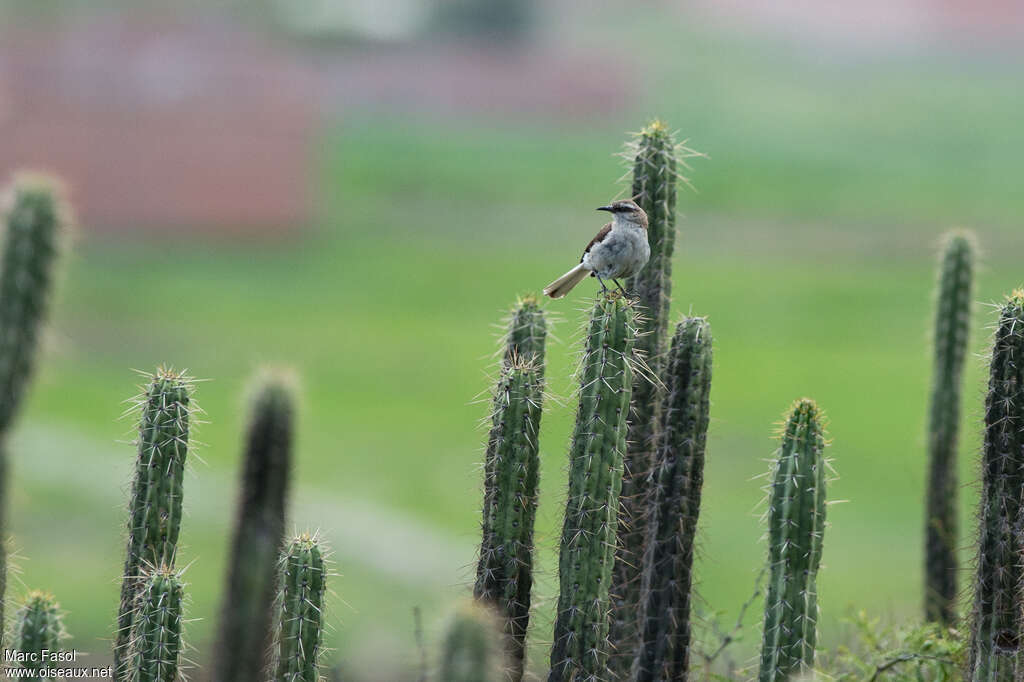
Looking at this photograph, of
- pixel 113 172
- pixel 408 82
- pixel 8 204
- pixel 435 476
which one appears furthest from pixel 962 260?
pixel 408 82

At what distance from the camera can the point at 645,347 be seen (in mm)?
6676

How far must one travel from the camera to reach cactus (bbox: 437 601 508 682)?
435cm

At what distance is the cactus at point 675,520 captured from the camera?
6.32 meters

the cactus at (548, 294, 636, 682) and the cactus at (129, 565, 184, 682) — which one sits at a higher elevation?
the cactus at (548, 294, 636, 682)

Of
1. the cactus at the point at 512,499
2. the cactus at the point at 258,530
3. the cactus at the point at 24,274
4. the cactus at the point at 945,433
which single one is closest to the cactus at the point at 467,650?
the cactus at the point at 512,499

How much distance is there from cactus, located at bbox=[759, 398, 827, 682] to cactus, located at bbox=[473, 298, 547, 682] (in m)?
1.02

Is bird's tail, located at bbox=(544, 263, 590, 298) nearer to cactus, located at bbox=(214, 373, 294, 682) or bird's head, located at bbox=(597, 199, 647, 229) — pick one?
bird's head, located at bbox=(597, 199, 647, 229)

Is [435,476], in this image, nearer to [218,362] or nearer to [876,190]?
[218,362]

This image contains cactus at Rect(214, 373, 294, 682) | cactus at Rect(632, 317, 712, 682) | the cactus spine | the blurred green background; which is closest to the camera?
cactus at Rect(632, 317, 712, 682)

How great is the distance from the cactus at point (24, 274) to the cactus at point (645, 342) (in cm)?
390

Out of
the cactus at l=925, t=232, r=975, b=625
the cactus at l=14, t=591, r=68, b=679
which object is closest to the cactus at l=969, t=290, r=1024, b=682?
the cactus at l=925, t=232, r=975, b=625

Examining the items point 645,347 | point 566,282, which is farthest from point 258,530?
A: point 645,347

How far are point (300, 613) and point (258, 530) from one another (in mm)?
1529

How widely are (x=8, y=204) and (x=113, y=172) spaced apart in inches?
1318
